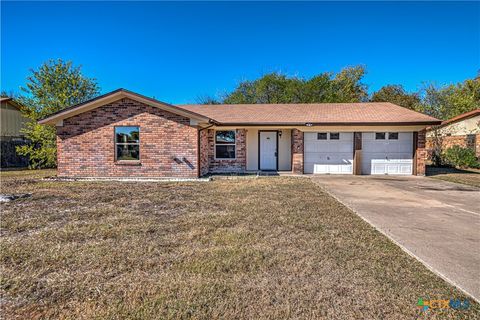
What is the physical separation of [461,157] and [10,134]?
30903mm

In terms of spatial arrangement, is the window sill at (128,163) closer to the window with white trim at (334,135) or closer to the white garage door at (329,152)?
the white garage door at (329,152)

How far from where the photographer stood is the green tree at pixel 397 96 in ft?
99.8

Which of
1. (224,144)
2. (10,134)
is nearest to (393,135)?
(224,144)

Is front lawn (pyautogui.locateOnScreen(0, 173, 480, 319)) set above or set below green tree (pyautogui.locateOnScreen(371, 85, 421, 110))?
below

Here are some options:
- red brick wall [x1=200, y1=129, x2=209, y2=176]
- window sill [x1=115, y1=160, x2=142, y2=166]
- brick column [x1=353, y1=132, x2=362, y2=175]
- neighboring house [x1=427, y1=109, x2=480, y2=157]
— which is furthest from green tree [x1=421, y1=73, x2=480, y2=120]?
window sill [x1=115, y1=160, x2=142, y2=166]

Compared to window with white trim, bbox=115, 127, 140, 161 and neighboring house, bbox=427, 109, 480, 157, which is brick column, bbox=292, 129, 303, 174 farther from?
neighboring house, bbox=427, 109, 480, 157

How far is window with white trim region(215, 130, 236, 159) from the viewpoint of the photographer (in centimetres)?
1480

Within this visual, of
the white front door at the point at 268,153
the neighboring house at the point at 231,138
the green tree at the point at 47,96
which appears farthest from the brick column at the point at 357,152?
the green tree at the point at 47,96

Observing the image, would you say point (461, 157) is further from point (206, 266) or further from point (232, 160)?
point (206, 266)

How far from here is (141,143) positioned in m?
11.9

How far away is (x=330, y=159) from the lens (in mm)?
14383

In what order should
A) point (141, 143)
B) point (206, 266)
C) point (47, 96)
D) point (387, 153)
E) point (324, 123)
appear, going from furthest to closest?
point (47, 96) → point (387, 153) → point (324, 123) → point (141, 143) → point (206, 266)

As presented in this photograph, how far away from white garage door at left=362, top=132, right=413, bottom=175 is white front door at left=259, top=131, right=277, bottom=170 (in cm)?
450

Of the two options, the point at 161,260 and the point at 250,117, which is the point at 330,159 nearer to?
the point at 250,117
